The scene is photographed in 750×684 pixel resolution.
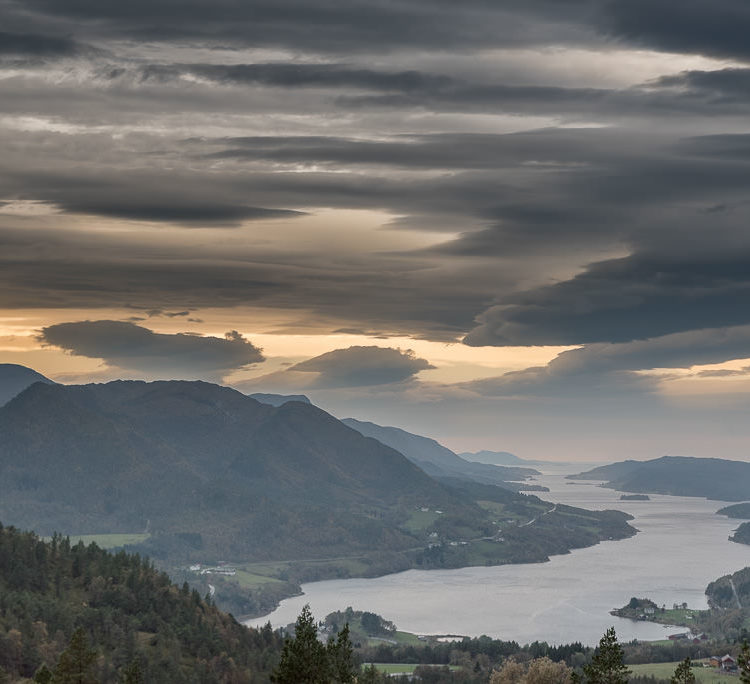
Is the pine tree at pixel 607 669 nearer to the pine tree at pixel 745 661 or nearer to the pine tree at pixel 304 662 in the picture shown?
the pine tree at pixel 745 661

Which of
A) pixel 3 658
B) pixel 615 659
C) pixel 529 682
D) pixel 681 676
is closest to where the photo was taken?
pixel 681 676

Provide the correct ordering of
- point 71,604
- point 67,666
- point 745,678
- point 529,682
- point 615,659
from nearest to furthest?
point 745,678, point 615,659, point 67,666, point 529,682, point 71,604

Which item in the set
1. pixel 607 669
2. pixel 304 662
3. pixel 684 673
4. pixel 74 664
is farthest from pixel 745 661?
pixel 74 664

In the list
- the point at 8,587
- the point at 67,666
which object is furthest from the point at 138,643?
the point at 67,666

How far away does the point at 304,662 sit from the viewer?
76.1 m

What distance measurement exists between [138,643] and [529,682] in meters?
82.5

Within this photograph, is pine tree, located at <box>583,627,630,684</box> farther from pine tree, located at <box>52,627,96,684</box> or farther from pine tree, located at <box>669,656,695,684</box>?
pine tree, located at <box>52,627,96,684</box>

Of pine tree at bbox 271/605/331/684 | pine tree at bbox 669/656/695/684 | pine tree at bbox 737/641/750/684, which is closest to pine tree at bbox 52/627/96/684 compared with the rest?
pine tree at bbox 271/605/331/684

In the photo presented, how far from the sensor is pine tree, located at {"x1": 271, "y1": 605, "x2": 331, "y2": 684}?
2995 inches

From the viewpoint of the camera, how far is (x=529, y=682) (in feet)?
427

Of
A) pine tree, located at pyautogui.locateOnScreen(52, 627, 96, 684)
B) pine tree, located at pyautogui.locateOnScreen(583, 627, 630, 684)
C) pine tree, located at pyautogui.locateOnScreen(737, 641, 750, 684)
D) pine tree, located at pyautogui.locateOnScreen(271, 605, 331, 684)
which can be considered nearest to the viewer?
pine tree, located at pyautogui.locateOnScreen(737, 641, 750, 684)

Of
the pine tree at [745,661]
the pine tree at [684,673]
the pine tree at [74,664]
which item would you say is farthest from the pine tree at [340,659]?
the pine tree at [745,661]

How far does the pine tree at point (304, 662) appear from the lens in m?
76.1

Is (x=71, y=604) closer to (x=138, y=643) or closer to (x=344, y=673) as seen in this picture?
(x=138, y=643)
